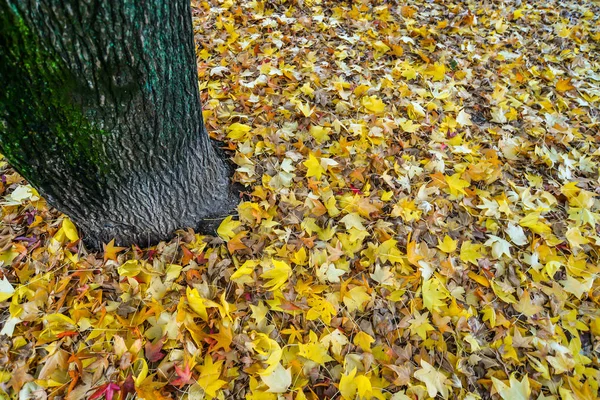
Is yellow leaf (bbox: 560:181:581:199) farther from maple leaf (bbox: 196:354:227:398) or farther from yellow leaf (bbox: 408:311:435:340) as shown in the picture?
maple leaf (bbox: 196:354:227:398)

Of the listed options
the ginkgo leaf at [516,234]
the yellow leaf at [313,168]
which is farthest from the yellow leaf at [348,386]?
the ginkgo leaf at [516,234]

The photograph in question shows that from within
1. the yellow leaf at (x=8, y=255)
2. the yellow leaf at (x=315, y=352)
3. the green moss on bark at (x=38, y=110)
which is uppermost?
the green moss on bark at (x=38, y=110)

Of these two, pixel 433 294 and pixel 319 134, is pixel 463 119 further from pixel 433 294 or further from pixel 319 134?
pixel 433 294

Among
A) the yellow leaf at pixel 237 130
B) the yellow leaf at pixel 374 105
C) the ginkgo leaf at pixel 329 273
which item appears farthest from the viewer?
the yellow leaf at pixel 374 105

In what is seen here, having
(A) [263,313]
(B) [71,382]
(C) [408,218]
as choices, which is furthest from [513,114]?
(B) [71,382]

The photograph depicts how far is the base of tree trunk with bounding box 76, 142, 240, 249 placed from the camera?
4.84 ft

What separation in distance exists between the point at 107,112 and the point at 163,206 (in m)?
0.54

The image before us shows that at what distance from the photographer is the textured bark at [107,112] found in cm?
94

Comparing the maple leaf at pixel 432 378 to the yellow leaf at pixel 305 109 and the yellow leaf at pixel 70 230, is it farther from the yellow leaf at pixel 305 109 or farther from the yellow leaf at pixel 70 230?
the yellow leaf at pixel 70 230

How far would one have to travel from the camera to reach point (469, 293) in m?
1.62

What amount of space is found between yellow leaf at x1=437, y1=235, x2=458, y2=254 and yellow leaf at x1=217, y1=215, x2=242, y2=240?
0.98m

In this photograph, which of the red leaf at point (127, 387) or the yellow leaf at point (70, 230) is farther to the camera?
the yellow leaf at point (70, 230)

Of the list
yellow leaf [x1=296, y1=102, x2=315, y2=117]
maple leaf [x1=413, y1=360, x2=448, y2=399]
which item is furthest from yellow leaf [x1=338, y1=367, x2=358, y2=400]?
yellow leaf [x1=296, y1=102, x2=315, y2=117]

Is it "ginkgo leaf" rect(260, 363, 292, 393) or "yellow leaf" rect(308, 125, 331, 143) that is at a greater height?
"yellow leaf" rect(308, 125, 331, 143)
